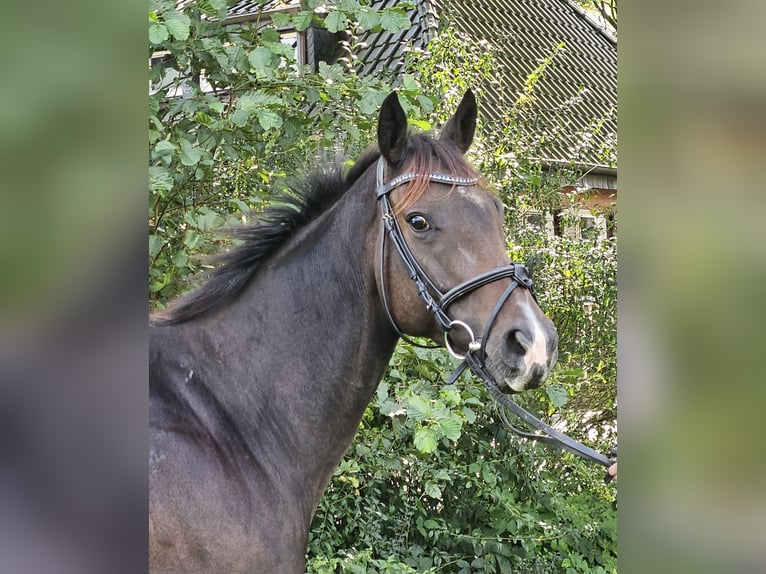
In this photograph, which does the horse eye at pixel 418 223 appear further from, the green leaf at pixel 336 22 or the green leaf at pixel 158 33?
the green leaf at pixel 336 22

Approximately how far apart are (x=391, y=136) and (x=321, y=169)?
0.36 metres

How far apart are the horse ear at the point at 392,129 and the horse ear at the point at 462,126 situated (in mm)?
235

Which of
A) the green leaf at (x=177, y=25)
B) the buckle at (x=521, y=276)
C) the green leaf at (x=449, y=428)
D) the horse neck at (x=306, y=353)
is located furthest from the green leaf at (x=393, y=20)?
the green leaf at (x=449, y=428)

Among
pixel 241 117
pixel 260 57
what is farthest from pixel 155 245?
pixel 260 57

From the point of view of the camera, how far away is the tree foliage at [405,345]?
3.47 m

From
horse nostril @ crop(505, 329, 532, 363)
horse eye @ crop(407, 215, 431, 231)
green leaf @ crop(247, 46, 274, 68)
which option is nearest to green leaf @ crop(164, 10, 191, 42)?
green leaf @ crop(247, 46, 274, 68)

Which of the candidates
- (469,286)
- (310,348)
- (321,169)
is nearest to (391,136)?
(321,169)

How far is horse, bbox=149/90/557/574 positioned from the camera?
80.4 inches

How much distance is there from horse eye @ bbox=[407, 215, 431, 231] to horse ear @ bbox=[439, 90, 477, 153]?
1.49 feet

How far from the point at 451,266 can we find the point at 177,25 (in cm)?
156

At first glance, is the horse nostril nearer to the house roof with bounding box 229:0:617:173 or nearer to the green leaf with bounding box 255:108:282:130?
the green leaf with bounding box 255:108:282:130

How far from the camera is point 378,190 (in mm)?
2357

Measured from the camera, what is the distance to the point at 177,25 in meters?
2.86
